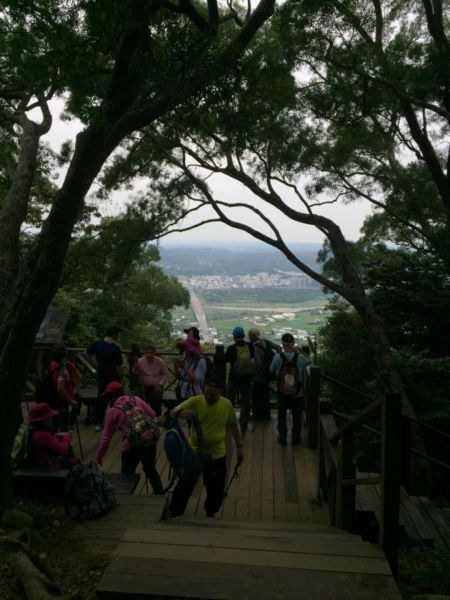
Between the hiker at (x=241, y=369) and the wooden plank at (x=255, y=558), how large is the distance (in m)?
4.68

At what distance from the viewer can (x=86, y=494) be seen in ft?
15.0

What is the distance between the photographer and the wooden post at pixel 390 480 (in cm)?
347

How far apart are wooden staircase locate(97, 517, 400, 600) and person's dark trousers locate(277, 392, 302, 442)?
3993mm

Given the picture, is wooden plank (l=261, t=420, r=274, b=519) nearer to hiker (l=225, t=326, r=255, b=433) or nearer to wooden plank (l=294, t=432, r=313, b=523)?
wooden plank (l=294, t=432, r=313, b=523)

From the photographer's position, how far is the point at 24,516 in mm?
4293

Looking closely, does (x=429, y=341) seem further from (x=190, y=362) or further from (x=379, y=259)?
(x=190, y=362)

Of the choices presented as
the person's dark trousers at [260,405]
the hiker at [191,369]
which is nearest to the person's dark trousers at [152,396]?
the hiker at [191,369]

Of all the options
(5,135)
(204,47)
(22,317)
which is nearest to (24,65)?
(204,47)

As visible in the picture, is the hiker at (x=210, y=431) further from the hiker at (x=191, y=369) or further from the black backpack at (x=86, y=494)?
the hiker at (x=191, y=369)

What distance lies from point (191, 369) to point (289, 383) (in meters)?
1.45

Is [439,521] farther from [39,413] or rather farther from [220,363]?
[39,413]

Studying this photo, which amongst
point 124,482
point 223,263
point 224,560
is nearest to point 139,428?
point 124,482

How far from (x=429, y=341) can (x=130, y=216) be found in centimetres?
852

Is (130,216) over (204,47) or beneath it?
beneath
